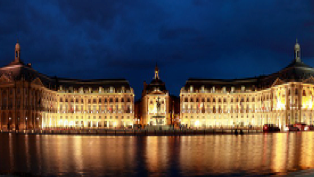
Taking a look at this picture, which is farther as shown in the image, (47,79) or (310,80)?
(47,79)

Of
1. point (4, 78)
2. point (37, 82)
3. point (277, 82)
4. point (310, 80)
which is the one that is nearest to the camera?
point (4, 78)

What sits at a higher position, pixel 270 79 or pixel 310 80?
pixel 270 79

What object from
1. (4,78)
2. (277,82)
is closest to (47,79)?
(4,78)

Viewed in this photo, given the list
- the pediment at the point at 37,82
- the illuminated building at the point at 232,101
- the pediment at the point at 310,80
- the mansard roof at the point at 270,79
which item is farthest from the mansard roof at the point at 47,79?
the pediment at the point at 310,80

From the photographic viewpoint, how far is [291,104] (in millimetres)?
121688

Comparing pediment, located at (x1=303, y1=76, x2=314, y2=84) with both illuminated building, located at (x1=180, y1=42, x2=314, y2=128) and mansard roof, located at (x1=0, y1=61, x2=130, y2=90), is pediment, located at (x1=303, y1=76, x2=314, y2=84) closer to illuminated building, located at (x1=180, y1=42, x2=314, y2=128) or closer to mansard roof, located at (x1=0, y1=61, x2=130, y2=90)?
illuminated building, located at (x1=180, y1=42, x2=314, y2=128)

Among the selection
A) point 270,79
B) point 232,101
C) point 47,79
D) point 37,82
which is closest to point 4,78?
point 37,82

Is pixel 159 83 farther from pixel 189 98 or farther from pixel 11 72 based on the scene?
pixel 11 72

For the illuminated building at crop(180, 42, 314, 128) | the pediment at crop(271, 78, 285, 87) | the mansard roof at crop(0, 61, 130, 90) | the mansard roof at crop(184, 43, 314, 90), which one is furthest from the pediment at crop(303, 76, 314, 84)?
the mansard roof at crop(0, 61, 130, 90)

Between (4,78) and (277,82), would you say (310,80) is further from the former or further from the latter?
(4,78)

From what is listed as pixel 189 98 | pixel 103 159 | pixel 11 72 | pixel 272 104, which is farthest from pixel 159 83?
pixel 103 159

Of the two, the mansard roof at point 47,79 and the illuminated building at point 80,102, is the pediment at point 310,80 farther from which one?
the mansard roof at point 47,79

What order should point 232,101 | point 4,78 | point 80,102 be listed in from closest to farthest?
point 4,78
point 80,102
point 232,101

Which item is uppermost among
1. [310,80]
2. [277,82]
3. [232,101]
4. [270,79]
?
[270,79]
